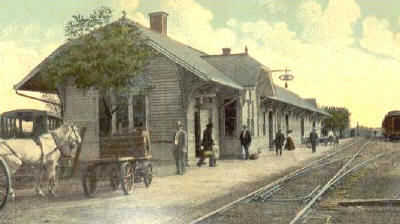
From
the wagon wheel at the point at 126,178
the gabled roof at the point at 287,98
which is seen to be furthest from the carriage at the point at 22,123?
the gabled roof at the point at 287,98

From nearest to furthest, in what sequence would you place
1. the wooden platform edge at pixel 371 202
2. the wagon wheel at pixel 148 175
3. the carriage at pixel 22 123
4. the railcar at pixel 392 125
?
the wooden platform edge at pixel 371 202 < the wagon wheel at pixel 148 175 < the carriage at pixel 22 123 < the railcar at pixel 392 125

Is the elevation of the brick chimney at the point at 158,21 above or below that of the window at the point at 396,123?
above

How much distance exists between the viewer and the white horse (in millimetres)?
9977

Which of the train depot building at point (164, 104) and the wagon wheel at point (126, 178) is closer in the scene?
the wagon wheel at point (126, 178)

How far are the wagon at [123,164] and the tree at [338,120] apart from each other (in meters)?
63.2

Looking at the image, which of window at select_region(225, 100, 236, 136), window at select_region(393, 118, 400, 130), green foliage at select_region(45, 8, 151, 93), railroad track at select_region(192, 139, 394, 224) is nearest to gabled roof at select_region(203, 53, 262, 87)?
window at select_region(225, 100, 236, 136)

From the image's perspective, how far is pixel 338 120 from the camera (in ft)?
256

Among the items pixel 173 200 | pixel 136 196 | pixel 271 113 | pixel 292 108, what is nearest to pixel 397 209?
pixel 173 200

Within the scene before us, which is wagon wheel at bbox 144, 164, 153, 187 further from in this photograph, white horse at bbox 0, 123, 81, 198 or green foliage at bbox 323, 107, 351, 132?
green foliage at bbox 323, 107, 351, 132

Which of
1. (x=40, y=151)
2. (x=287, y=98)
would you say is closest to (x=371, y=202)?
(x=40, y=151)

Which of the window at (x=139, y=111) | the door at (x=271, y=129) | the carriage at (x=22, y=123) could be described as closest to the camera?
the carriage at (x=22, y=123)

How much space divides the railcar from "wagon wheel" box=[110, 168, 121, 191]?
41.7 meters

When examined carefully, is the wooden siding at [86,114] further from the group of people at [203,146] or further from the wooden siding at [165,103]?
the group of people at [203,146]

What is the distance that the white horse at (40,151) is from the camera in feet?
32.7
